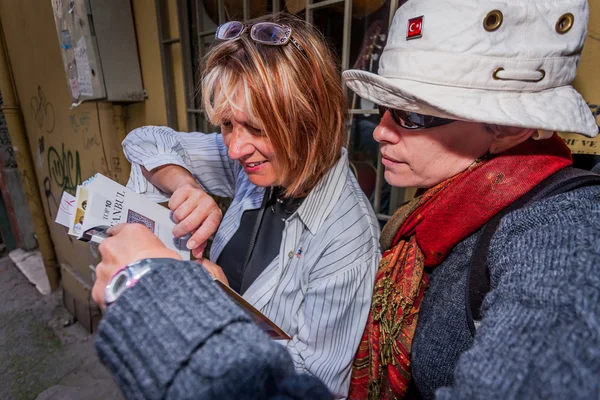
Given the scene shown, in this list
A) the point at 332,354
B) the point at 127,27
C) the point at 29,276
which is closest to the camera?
the point at 332,354

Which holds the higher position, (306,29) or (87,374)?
(306,29)

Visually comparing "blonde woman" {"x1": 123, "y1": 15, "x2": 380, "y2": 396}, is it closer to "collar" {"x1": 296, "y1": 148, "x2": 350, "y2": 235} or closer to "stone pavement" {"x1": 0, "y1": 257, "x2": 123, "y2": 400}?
"collar" {"x1": 296, "y1": 148, "x2": 350, "y2": 235}

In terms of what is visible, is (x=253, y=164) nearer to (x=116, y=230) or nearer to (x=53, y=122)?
(x=116, y=230)

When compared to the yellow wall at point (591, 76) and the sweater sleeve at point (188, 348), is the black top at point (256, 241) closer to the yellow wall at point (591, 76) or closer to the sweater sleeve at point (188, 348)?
the sweater sleeve at point (188, 348)

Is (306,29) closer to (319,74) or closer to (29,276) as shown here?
(319,74)

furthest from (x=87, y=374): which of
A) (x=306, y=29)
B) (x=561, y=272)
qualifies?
(x=561, y=272)

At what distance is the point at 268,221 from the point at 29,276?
5391 millimetres

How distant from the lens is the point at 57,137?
160 inches

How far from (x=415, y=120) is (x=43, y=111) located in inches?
200

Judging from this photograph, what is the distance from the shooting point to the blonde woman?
Answer: 108 cm

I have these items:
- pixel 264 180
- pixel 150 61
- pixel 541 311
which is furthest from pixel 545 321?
pixel 150 61

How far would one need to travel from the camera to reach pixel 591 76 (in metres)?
1.17

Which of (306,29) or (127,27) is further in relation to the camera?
(127,27)

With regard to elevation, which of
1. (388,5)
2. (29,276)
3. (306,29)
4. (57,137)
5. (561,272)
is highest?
(388,5)
